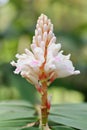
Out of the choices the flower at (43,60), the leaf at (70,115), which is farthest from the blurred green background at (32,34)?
the flower at (43,60)

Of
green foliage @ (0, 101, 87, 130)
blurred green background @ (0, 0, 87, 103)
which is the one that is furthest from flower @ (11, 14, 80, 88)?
blurred green background @ (0, 0, 87, 103)

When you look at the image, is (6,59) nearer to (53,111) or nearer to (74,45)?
(74,45)

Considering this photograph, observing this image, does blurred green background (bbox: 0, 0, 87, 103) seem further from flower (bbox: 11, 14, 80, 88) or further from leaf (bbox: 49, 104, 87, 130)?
flower (bbox: 11, 14, 80, 88)

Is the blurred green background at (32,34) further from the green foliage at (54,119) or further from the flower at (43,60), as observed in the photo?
the flower at (43,60)

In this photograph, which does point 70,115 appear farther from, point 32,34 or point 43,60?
point 32,34

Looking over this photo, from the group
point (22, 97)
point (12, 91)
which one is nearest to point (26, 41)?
point (12, 91)

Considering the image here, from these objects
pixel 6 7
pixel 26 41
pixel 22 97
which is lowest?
pixel 22 97
